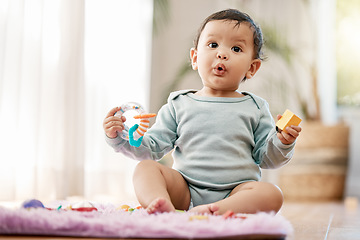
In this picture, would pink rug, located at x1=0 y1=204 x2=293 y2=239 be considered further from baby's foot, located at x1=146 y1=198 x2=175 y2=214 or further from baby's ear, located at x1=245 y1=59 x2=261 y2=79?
baby's ear, located at x1=245 y1=59 x2=261 y2=79

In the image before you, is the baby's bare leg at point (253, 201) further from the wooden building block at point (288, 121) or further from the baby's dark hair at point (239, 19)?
the baby's dark hair at point (239, 19)

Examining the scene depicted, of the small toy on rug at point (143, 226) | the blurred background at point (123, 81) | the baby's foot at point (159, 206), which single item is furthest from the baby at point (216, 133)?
the blurred background at point (123, 81)

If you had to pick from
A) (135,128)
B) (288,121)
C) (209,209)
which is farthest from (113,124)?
(288,121)

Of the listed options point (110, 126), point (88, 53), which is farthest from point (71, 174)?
point (110, 126)

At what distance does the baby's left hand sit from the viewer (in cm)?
120

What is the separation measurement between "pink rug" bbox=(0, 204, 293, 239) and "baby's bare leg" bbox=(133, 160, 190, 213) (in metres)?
0.09

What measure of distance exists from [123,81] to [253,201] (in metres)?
1.66

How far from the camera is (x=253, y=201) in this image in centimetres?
118

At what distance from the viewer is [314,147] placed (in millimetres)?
A: 3016

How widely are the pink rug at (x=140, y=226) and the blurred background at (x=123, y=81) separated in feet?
2.91

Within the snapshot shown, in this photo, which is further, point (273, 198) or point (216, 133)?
point (216, 133)

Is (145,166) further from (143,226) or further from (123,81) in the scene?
(123,81)

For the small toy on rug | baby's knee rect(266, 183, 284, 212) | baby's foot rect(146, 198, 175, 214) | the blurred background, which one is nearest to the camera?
the small toy on rug

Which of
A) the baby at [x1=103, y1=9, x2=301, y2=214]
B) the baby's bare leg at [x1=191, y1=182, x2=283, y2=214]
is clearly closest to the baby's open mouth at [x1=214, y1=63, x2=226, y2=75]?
the baby at [x1=103, y1=9, x2=301, y2=214]
